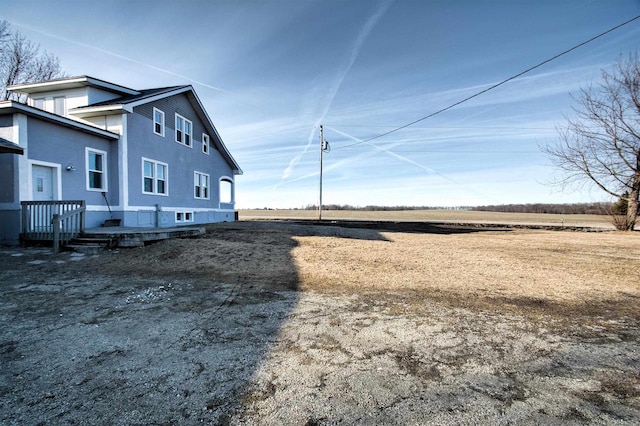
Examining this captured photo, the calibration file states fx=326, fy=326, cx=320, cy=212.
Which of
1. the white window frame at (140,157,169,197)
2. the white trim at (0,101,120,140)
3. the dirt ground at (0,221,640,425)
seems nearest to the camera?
the dirt ground at (0,221,640,425)

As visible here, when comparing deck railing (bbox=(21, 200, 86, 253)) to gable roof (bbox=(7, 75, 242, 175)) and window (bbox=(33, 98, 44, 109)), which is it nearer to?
gable roof (bbox=(7, 75, 242, 175))

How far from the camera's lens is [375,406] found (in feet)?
7.55

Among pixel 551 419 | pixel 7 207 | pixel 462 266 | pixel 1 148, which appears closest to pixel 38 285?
pixel 1 148

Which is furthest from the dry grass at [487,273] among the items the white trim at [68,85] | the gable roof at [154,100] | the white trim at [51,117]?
the white trim at [68,85]

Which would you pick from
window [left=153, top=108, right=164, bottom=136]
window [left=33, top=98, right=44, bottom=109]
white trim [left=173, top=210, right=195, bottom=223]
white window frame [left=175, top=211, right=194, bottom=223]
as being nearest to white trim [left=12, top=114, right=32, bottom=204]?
window [left=153, top=108, right=164, bottom=136]

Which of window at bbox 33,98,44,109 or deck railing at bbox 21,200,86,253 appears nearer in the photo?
deck railing at bbox 21,200,86,253

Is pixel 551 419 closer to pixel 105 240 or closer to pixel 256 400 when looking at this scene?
pixel 256 400

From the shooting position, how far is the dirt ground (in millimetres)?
2295

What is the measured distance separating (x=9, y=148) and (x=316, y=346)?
10190mm

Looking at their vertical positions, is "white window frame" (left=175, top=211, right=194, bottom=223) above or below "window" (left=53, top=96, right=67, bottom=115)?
below

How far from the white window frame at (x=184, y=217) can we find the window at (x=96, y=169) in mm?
4339

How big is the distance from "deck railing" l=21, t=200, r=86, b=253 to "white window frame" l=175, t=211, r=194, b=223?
6424 mm

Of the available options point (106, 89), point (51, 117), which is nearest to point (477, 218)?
point (106, 89)

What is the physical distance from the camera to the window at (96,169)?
11.8 metres
